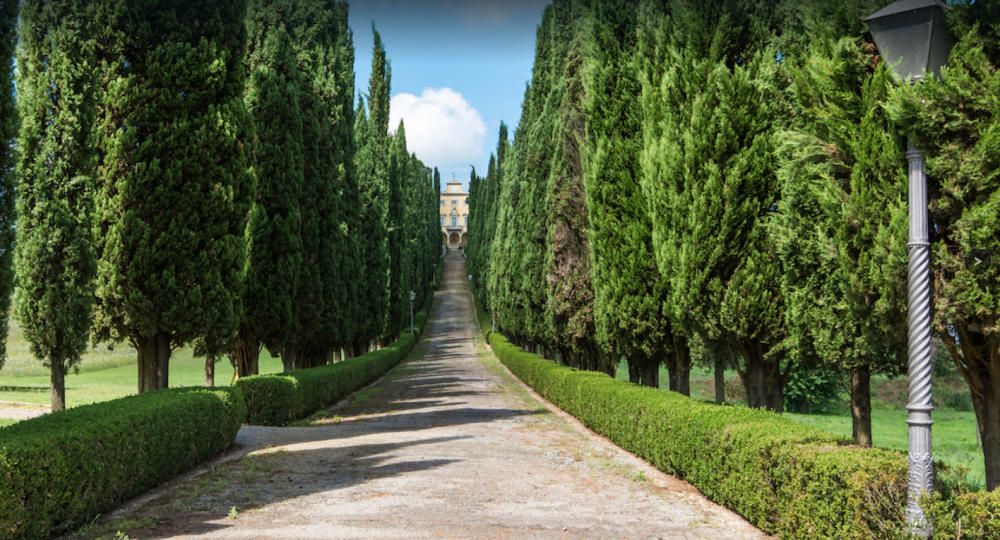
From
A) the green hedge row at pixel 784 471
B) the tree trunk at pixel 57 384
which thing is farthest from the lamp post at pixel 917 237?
the tree trunk at pixel 57 384

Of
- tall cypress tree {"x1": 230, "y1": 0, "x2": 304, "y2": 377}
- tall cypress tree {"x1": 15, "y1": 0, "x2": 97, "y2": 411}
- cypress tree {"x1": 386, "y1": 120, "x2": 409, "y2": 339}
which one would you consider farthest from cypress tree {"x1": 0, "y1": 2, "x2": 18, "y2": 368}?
cypress tree {"x1": 386, "y1": 120, "x2": 409, "y2": 339}

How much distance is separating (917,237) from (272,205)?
1576 cm

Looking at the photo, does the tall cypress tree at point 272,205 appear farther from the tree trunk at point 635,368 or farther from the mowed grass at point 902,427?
the mowed grass at point 902,427

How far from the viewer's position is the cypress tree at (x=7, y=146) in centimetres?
709

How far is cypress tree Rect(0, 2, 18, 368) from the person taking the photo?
7086 mm

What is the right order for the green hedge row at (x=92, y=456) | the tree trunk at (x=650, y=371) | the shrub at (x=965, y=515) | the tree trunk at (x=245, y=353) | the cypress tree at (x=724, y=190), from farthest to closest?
1. the tree trunk at (x=245, y=353)
2. the tree trunk at (x=650, y=371)
3. the cypress tree at (x=724, y=190)
4. the green hedge row at (x=92, y=456)
5. the shrub at (x=965, y=515)

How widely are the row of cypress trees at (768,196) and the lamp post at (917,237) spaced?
0.27 metres

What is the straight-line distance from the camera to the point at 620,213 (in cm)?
1521

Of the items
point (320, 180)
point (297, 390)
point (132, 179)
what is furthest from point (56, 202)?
point (320, 180)

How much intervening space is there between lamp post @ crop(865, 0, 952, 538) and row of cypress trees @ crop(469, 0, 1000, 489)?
0.87 ft

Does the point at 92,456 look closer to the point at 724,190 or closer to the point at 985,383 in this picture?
the point at 985,383

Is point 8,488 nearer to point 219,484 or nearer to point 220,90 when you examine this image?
point 219,484

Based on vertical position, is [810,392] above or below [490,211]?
below

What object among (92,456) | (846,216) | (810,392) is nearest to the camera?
(846,216)
